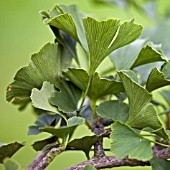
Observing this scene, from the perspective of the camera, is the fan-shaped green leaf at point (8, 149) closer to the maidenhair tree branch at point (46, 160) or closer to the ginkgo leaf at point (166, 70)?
the maidenhair tree branch at point (46, 160)

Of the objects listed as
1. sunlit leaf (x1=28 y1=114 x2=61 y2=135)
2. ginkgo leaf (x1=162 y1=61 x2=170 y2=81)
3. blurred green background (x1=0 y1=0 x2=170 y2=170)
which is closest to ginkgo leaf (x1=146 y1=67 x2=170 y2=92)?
ginkgo leaf (x1=162 y1=61 x2=170 y2=81)

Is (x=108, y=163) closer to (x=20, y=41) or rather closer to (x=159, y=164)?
(x=159, y=164)

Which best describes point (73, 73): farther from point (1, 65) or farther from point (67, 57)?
point (1, 65)

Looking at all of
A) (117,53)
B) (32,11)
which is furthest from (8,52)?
(117,53)

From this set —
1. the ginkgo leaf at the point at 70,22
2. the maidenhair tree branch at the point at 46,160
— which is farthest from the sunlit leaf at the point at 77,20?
the maidenhair tree branch at the point at 46,160

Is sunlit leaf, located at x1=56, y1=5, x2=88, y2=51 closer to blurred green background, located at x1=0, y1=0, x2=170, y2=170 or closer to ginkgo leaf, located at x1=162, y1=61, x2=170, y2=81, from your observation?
ginkgo leaf, located at x1=162, y1=61, x2=170, y2=81

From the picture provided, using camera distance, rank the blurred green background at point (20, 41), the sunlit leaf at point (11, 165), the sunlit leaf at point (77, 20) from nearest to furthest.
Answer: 1. the sunlit leaf at point (11, 165)
2. the sunlit leaf at point (77, 20)
3. the blurred green background at point (20, 41)
